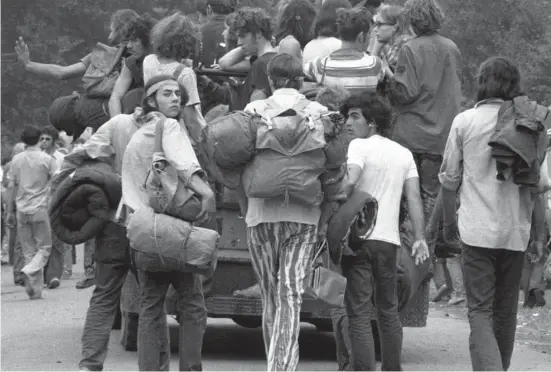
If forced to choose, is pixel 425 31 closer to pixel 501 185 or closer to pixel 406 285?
pixel 406 285

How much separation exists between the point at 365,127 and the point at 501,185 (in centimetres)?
109

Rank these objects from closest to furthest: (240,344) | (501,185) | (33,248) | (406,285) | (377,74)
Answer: (501,185), (406,285), (377,74), (240,344), (33,248)

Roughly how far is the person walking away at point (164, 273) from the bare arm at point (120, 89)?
6.48 feet

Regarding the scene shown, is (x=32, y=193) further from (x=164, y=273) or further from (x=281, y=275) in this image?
(x=281, y=275)

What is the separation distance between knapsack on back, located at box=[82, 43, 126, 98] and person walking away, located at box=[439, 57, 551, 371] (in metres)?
3.70

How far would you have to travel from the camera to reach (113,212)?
9.05 metres

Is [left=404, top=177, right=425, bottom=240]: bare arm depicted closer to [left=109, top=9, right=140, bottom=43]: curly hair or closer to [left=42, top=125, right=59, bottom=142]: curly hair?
[left=109, top=9, right=140, bottom=43]: curly hair

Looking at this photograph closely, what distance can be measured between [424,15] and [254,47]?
1323 millimetres

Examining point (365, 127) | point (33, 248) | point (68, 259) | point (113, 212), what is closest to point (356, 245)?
point (365, 127)

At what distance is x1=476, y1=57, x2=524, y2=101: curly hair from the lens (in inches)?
332

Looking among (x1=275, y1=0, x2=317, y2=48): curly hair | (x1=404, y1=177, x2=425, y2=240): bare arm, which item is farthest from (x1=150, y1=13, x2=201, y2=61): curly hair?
(x1=404, y1=177, x2=425, y2=240): bare arm

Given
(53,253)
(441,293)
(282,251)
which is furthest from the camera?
(53,253)

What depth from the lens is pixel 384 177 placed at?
884 cm

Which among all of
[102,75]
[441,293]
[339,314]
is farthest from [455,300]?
[339,314]
